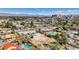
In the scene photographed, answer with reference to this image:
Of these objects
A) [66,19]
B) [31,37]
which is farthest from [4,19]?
[66,19]
